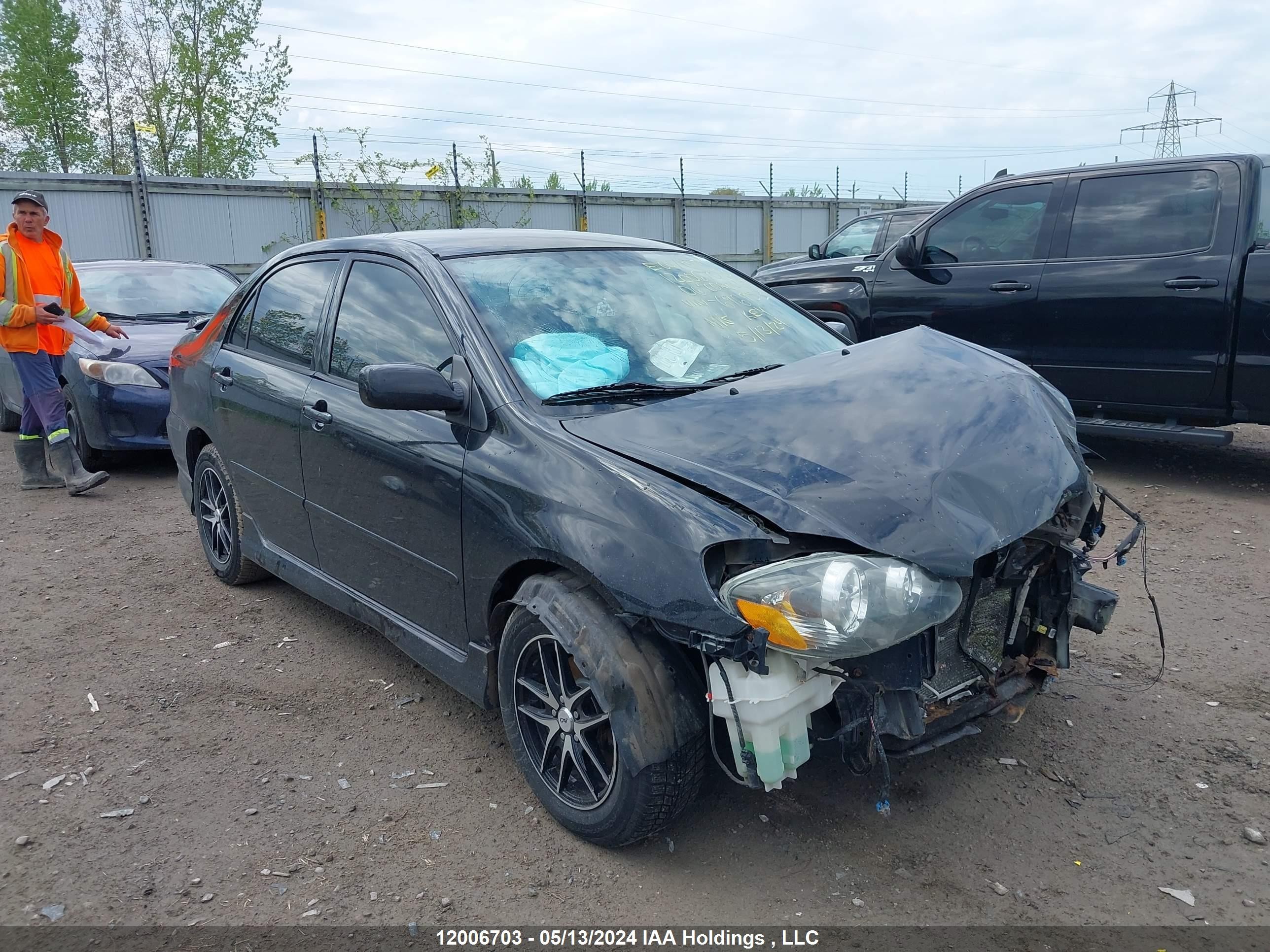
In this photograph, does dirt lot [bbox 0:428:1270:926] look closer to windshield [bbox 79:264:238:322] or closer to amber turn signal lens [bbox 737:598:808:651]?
amber turn signal lens [bbox 737:598:808:651]

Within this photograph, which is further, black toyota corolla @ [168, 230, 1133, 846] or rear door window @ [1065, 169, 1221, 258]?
rear door window @ [1065, 169, 1221, 258]

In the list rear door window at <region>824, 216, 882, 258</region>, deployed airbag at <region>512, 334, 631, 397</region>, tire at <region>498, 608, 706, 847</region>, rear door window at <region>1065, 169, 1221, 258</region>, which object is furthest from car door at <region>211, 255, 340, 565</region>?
rear door window at <region>824, 216, 882, 258</region>

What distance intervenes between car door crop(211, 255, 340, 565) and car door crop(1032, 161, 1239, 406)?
4.80 meters

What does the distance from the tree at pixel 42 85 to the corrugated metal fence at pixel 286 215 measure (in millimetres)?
17187

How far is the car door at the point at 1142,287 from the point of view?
5891mm

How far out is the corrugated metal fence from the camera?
611 inches

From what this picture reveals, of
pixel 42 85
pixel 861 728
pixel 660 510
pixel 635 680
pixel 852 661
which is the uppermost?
pixel 42 85

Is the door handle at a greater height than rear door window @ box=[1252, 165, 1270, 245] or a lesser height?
lesser

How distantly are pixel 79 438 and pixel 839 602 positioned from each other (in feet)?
23.7

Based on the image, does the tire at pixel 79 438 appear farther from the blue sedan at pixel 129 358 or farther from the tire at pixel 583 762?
the tire at pixel 583 762

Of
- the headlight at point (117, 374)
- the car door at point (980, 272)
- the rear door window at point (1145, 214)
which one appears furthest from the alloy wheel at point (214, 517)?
the rear door window at point (1145, 214)

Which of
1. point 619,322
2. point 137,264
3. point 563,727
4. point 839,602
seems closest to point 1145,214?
point 619,322

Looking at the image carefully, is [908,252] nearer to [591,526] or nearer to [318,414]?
[318,414]

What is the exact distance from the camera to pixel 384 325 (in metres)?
3.64
